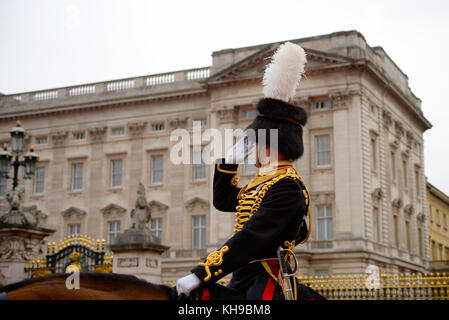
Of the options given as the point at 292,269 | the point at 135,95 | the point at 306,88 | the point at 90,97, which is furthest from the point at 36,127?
the point at 292,269

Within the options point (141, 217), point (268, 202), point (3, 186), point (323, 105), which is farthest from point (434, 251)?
point (268, 202)

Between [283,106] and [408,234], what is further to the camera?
[408,234]

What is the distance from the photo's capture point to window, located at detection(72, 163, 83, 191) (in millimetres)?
43000

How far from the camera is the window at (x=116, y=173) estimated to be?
1651 inches

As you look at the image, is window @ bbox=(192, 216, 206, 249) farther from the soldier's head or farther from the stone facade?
the soldier's head

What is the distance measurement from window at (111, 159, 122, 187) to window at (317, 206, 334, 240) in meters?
12.8

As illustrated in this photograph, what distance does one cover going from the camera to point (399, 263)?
126ft

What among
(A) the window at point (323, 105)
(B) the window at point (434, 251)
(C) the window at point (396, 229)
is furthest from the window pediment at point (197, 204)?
(B) the window at point (434, 251)

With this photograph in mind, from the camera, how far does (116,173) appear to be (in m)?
42.1

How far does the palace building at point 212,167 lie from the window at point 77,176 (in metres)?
0.06

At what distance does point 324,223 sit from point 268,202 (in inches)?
1290

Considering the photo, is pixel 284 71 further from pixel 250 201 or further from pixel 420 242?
pixel 420 242

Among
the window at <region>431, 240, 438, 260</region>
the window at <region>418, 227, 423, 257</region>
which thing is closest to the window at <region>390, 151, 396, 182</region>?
the window at <region>418, 227, 423, 257</region>
